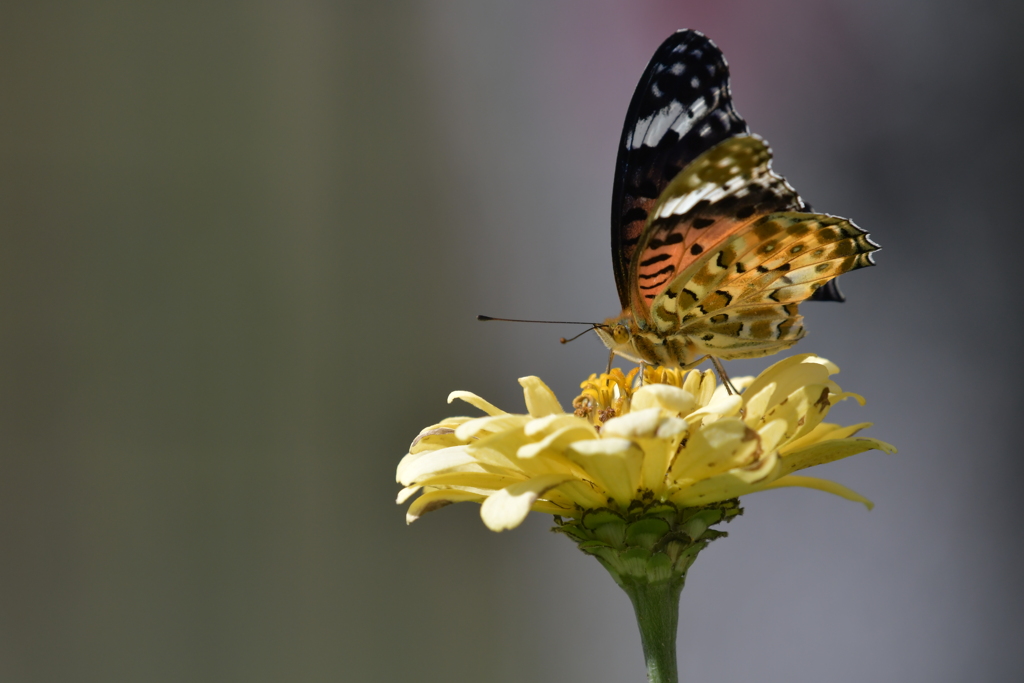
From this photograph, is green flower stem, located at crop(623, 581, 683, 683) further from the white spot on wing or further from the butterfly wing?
the white spot on wing

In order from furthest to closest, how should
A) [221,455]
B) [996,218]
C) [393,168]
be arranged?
[393,168]
[221,455]
[996,218]

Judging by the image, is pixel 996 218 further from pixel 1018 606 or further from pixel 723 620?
pixel 723 620

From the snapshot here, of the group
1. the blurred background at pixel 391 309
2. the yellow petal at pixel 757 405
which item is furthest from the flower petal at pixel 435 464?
the blurred background at pixel 391 309

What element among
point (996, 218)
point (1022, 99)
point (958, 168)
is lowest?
point (996, 218)

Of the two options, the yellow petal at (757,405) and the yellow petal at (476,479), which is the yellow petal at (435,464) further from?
the yellow petal at (757,405)

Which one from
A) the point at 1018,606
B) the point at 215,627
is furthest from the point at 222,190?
the point at 1018,606

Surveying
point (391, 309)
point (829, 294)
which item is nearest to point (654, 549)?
point (829, 294)
